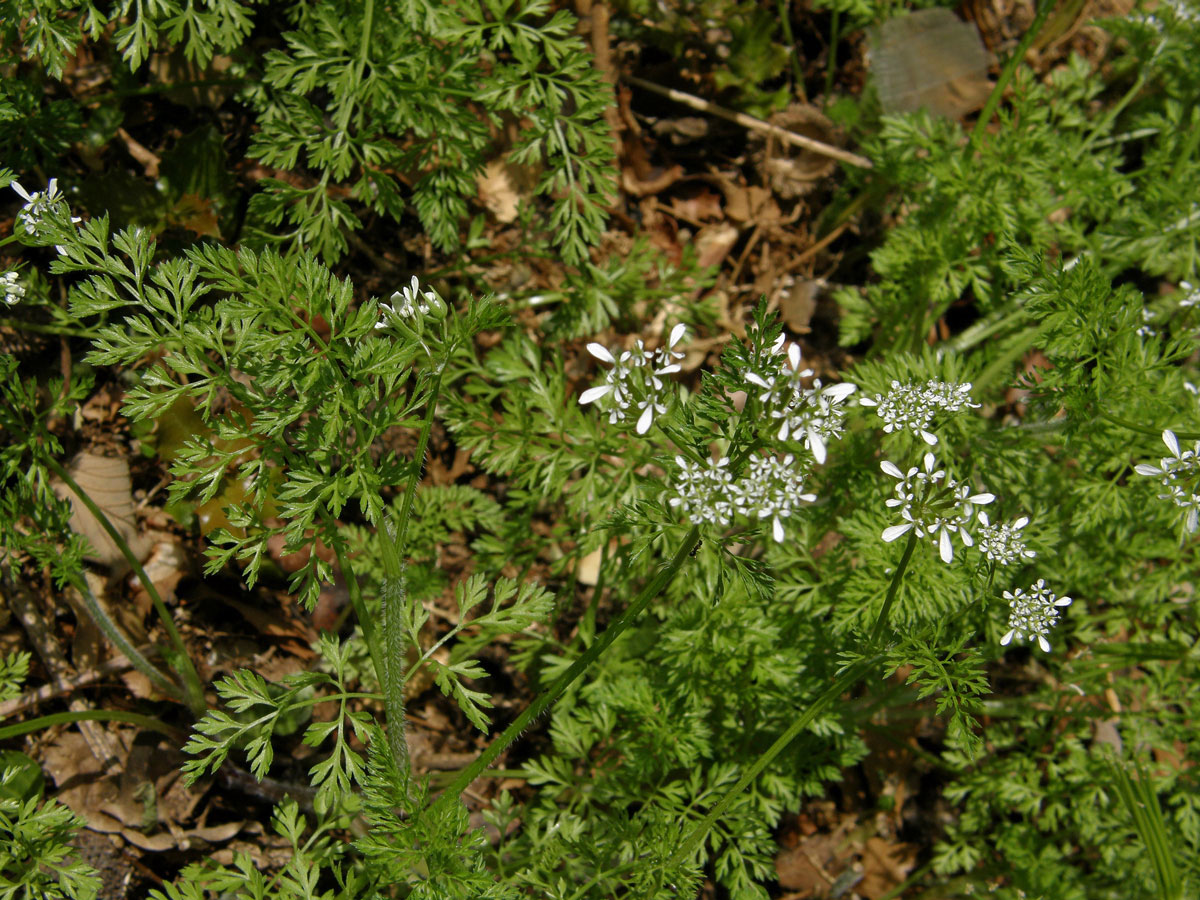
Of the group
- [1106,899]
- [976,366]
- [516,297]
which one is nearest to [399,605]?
[516,297]

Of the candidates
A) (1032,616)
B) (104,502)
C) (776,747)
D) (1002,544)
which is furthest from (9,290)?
(1032,616)

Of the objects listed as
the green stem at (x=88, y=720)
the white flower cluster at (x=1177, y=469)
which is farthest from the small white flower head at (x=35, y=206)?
the white flower cluster at (x=1177, y=469)

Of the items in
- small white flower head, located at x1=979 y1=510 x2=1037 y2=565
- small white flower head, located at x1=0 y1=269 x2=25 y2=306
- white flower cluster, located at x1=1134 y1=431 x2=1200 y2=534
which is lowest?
white flower cluster, located at x1=1134 y1=431 x2=1200 y2=534

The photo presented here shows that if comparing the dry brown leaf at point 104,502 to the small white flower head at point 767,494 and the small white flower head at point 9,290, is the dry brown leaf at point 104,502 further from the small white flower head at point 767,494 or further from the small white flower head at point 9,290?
the small white flower head at point 767,494

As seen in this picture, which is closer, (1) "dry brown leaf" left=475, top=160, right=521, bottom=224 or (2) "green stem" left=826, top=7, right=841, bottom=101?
(1) "dry brown leaf" left=475, top=160, right=521, bottom=224

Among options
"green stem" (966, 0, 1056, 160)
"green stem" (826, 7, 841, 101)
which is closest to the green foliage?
"green stem" (966, 0, 1056, 160)

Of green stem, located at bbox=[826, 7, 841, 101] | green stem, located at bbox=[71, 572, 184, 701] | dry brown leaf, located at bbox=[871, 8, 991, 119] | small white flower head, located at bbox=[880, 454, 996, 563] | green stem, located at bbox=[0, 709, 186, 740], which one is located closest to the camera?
small white flower head, located at bbox=[880, 454, 996, 563]

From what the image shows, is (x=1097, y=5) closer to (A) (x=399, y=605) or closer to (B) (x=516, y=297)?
(B) (x=516, y=297)

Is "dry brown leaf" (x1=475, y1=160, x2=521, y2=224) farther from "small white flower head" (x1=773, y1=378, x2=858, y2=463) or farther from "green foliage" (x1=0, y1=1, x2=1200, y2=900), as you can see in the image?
"small white flower head" (x1=773, y1=378, x2=858, y2=463)
